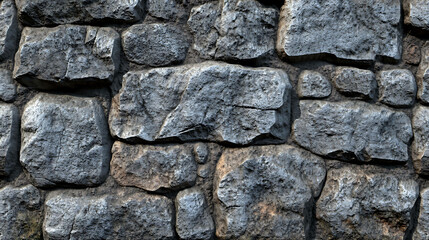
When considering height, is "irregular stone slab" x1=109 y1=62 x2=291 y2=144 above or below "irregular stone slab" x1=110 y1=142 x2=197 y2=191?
above

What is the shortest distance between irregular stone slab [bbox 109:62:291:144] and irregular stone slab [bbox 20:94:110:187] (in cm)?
15

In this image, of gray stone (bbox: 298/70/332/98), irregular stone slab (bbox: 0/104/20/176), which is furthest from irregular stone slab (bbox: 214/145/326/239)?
irregular stone slab (bbox: 0/104/20/176)

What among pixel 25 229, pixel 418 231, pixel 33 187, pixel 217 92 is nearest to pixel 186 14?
pixel 217 92

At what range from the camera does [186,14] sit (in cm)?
148

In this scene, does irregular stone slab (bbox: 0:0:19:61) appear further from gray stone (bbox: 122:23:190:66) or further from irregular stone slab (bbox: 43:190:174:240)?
irregular stone slab (bbox: 43:190:174:240)

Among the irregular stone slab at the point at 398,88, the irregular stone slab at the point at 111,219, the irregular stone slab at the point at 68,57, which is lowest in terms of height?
the irregular stone slab at the point at 111,219

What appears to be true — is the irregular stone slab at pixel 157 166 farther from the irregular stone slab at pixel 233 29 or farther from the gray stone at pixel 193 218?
the irregular stone slab at pixel 233 29

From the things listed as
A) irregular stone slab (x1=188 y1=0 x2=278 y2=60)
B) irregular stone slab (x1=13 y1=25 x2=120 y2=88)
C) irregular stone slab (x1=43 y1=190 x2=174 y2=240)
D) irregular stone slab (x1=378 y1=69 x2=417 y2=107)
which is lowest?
irregular stone slab (x1=43 y1=190 x2=174 y2=240)

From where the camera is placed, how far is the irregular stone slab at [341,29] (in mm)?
1419

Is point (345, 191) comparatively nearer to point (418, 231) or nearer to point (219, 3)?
point (418, 231)

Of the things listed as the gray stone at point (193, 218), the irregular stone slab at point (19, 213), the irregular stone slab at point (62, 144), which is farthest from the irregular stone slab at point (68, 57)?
the gray stone at point (193, 218)

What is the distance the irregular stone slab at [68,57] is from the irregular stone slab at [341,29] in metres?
0.65

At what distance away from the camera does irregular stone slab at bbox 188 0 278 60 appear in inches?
56.4

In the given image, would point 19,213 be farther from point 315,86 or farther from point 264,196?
point 315,86
